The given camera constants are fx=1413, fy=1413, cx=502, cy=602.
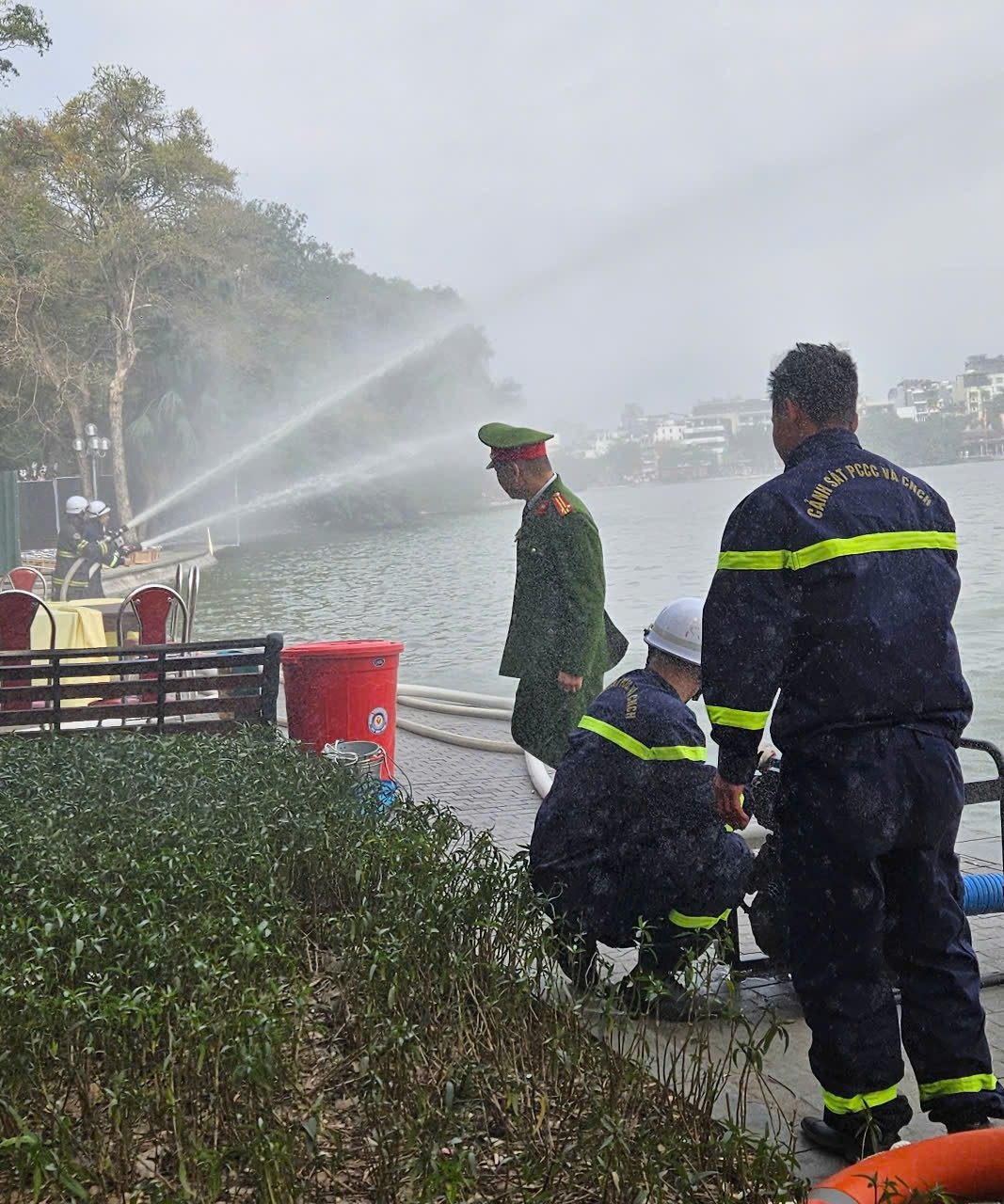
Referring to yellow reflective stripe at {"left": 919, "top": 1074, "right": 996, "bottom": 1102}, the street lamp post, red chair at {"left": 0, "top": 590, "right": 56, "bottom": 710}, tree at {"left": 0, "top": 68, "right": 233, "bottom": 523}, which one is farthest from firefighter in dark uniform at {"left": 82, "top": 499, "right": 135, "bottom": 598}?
tree at {"left": 0, "top": 68, "right": 233, "bottom": 523}

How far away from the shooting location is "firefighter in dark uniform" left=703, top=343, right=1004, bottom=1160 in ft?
11.3

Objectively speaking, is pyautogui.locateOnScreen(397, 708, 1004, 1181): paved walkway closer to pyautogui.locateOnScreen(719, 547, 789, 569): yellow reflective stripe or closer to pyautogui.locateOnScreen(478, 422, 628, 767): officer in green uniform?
pyautogui.locateOnScreen(478, 422, 628, 767): officer in green uniform

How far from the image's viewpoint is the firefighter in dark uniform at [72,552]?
1389 centimetres

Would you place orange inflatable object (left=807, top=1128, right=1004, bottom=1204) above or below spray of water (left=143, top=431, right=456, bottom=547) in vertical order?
below

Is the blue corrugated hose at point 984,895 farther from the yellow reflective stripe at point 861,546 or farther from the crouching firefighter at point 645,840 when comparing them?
the yellow reflective stripe at point 861,546

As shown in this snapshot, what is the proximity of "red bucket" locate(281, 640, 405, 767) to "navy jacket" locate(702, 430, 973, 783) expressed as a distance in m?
4.38

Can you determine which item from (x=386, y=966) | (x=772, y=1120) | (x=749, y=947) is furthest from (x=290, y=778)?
(x=772, y=1120)

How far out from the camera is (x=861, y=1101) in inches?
135

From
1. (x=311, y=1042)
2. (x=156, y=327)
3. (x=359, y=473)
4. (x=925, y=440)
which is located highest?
(x=156, y=327)

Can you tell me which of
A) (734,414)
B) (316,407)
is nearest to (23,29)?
(734,414)

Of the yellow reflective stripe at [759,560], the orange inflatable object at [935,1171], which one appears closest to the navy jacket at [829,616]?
the yellow reflective stripe at [759,560]

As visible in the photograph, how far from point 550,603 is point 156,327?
48.0 meters

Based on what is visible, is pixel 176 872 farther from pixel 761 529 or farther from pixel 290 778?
pixel 761 529

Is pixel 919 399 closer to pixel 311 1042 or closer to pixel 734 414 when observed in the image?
pixel 734 414
